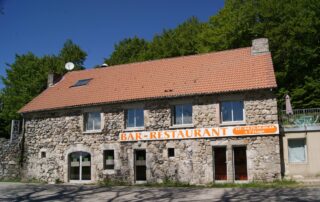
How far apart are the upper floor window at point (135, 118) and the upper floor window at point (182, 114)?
1.84 m

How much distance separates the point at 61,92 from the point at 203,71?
901cm

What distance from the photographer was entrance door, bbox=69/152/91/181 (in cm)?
2059

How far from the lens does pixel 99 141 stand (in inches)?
795

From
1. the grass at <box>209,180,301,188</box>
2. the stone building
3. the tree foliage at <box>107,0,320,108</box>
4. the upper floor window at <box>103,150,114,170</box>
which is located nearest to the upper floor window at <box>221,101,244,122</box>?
the stone building

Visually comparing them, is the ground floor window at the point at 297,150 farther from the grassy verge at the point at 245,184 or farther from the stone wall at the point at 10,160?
the stone wall at the point at 10,160

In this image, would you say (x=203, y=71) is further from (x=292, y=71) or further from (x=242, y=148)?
(x=292, y=71)

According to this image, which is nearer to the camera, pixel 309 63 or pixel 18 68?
pixel 309 63

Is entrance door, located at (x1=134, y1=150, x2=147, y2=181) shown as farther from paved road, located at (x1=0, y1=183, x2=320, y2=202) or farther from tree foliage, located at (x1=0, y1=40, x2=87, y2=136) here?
tree foliage, located at (x1=0, y1=40, x2=87, y2=136)

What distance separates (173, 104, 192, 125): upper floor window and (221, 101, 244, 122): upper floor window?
1.66 meters

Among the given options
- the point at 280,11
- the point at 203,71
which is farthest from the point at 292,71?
the point at 203,71

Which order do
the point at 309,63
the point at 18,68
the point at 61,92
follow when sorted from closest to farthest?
1. the point at 61,92
2. the point at 309,63
3. the point at 18,68

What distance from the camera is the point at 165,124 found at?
18906 millimetres

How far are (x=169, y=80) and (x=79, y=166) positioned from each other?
6871 mm

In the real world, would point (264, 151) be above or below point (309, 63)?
below
